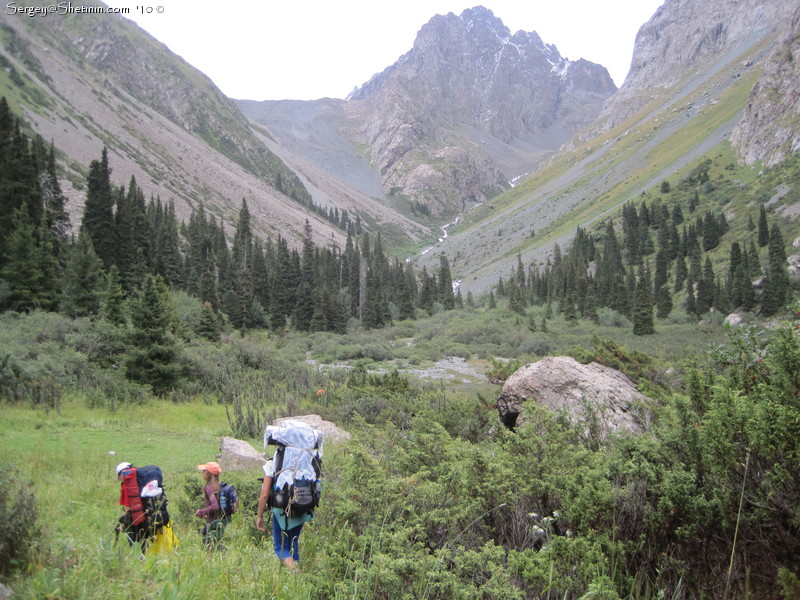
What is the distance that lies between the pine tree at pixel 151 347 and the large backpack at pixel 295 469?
14.9 meters

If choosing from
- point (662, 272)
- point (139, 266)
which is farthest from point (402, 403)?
point (662, 272)

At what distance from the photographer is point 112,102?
330 feet

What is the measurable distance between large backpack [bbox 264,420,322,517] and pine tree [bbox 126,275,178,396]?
585 inches

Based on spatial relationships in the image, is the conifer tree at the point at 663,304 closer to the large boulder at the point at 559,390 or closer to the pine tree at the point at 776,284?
the pine tree at the point at 776,284

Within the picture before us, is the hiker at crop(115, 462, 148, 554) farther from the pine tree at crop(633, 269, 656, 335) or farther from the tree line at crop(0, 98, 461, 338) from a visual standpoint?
the pine tree at crop(633, 269, 656, 335)

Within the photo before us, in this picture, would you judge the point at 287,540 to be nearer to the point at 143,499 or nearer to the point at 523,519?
the point at 143,499

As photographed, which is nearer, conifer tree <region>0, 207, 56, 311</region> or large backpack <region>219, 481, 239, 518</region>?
large backpack <region>219, 481, 239, 518</region>

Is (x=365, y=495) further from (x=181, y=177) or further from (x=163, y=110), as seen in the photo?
(x=163, y=110)

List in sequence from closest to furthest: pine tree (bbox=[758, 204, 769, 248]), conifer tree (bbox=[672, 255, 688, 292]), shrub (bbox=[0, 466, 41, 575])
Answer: shrub (bbox=[0, 466, 41, 575]) → pine tree (bbox=[758, 204, 769, 248]) → conifer tree (bbox=[672, 255, 688, 292])

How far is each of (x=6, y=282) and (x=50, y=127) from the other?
66.4 meters

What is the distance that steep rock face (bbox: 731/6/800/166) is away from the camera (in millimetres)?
68125

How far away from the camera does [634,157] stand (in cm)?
12875

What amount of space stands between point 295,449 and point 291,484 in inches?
13.3

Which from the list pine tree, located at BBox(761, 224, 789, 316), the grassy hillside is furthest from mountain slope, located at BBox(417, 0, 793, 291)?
the grassy hillside
